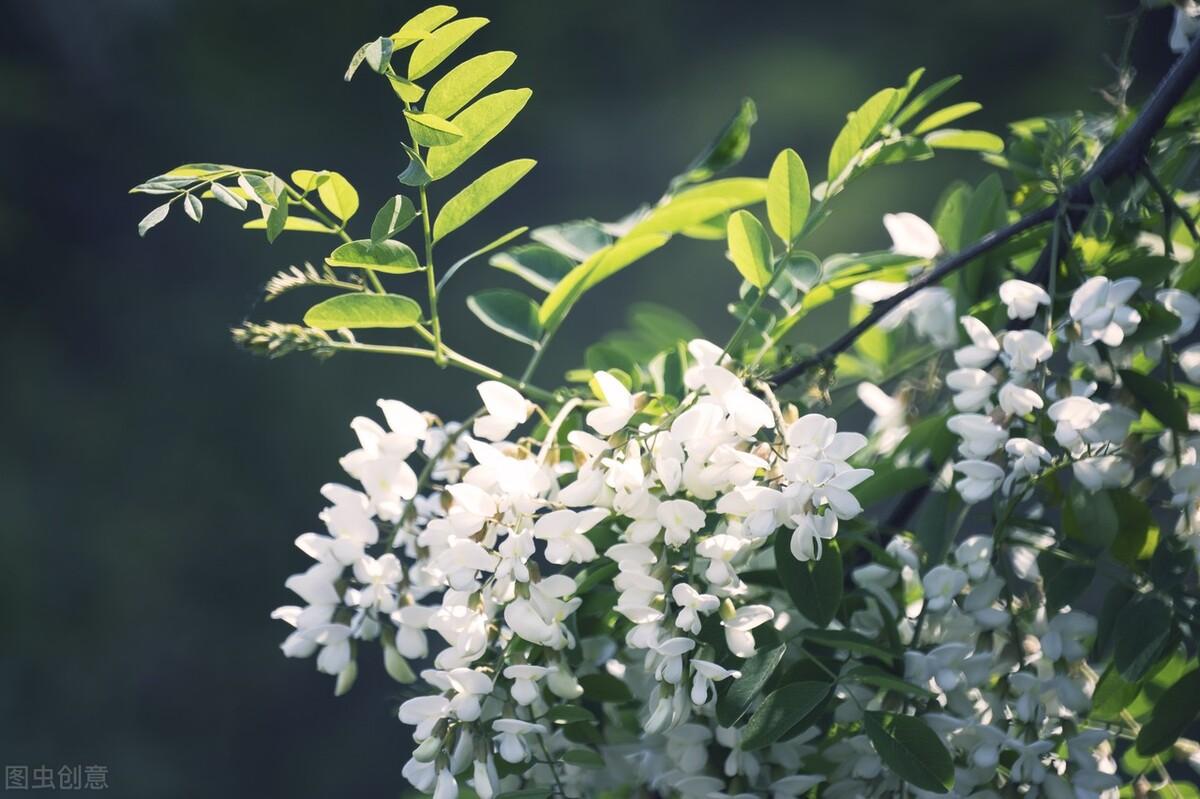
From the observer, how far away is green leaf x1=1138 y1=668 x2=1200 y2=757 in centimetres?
35

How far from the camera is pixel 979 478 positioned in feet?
1.09

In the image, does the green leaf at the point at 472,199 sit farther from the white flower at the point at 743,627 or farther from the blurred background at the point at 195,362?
the blurred background at the point at 195,362

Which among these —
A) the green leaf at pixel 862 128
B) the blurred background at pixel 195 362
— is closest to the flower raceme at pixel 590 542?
the green leaf at pixel 862 128

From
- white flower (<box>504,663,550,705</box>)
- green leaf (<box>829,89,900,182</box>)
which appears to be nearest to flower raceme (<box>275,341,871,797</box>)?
white flower (<box>504,663,550,705</box>)

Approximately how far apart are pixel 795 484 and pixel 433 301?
0.14 metres

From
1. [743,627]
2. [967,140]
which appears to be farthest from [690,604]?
[967,140]

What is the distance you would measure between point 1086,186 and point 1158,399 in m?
0.08

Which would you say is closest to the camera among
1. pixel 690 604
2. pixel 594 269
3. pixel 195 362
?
pixel 690 604

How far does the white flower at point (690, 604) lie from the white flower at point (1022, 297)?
143 millimetres

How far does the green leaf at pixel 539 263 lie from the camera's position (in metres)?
0.45

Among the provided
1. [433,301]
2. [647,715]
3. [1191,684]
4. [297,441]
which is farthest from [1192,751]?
[297,441]

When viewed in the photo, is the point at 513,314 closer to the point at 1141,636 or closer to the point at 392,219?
the point at 392,219

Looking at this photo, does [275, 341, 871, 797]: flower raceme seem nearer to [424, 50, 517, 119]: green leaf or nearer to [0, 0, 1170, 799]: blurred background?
[424, 50, 517, 119]: green leaf

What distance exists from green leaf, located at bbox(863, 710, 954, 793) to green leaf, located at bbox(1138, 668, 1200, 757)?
0.08m
